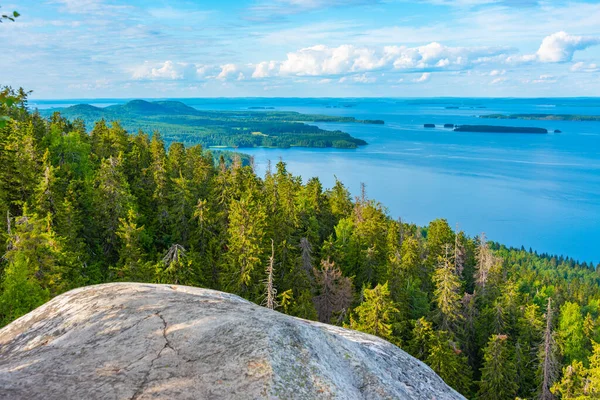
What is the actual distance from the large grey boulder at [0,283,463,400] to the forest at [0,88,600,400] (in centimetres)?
1314

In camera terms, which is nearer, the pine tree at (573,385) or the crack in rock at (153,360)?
the crack in rock at (153,360)

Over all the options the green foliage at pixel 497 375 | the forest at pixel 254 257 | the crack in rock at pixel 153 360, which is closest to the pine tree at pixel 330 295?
the forest at pixel 254 257

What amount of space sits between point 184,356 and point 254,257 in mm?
25345

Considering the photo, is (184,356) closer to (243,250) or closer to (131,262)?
(131,262)

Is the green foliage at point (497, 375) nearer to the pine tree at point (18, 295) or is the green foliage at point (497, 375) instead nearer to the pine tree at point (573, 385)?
the pine tree at point (573, 385)

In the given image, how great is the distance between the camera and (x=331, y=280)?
1502 inches

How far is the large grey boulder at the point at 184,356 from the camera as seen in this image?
21.3 ft

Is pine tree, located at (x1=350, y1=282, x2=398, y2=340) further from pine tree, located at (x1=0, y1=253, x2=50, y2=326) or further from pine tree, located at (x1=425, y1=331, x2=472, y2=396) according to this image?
pine tree, located at (x1=0, y1=253, x2=50, y2=326)

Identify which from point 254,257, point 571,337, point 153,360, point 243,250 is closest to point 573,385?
point 571,337

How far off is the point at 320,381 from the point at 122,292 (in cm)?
505

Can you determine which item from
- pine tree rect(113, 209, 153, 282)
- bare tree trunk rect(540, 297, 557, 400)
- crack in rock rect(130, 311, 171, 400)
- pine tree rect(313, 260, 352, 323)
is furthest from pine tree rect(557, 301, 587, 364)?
crack in rock rect(130, 311, 171, 400)

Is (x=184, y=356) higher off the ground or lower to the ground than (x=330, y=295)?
higher

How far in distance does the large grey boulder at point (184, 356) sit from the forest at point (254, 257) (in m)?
13.1

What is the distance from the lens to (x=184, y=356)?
7.15 metres
